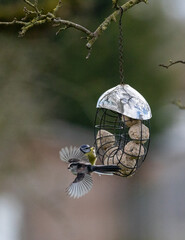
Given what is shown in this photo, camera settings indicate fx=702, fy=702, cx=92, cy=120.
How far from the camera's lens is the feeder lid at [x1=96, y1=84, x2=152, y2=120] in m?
2.58

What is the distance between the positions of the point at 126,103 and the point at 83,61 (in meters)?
7.01

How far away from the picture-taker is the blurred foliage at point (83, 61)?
808cm

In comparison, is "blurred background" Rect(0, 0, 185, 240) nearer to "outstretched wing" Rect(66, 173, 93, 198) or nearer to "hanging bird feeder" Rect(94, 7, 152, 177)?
"hanging bird feeder" Rect(94, 7, 152, 177)

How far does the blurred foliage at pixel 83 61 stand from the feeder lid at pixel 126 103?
5000 millimetres

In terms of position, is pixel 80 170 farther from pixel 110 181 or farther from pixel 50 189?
pixel 110 181

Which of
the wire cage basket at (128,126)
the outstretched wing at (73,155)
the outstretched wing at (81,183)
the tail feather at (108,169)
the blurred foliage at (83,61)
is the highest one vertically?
the blurred foliage at (83,61)

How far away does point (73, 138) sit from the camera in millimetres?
9859

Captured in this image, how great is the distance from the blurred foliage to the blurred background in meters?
0.01

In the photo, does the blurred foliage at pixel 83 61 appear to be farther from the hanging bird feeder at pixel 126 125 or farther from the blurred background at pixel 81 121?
the hanging bird feeder at pixel 126 125

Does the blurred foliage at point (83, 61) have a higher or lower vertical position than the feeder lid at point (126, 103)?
higher

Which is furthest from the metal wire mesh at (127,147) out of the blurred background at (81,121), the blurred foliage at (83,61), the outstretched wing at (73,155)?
the blurred foliage at (83,61)

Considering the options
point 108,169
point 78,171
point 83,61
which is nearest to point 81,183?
point 78,171

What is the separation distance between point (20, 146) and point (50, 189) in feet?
2.31

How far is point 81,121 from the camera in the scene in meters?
10.0
